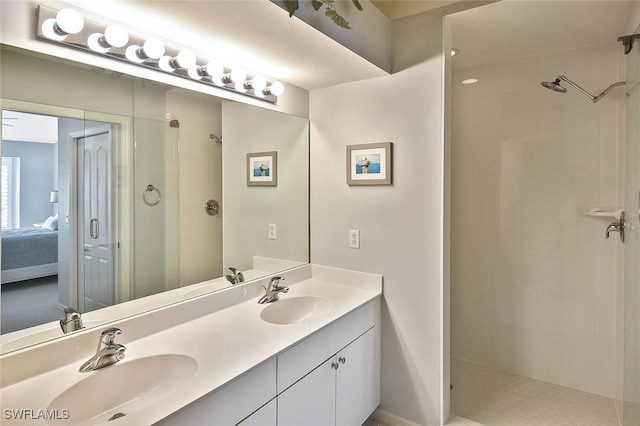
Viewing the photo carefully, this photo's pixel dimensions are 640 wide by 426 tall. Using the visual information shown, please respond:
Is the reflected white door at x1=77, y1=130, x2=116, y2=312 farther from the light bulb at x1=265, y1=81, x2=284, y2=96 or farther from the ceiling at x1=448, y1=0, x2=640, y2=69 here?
the ceiling at x1=448, y1=0, x2=640, y2=69

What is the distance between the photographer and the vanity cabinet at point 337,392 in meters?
1.44

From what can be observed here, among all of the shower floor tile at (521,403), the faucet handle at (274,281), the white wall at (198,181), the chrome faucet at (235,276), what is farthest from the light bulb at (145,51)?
the shower floor tile at (521,403)

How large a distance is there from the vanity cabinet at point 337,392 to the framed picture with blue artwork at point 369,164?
2.83 ft

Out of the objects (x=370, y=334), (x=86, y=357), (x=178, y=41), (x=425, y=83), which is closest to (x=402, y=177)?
(x=425, y=83)

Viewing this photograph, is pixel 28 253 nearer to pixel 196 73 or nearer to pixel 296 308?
pixel 196 73


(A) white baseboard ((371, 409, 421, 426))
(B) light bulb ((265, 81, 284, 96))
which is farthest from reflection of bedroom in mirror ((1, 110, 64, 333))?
(A) white baseboard ((371, 409, 421, 426))

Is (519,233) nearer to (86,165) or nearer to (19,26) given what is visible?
(86,165)

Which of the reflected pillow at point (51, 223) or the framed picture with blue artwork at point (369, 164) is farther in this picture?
the framed picture with blue artwork at point (369, 164)

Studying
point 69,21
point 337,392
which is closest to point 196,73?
point 69,21

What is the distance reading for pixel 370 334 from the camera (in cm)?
200

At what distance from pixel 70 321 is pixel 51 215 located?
1.22ft

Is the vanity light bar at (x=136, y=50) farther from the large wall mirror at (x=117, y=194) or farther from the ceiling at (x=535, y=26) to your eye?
the ceiling at (x=535, y=26)

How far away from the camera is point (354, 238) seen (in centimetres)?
218

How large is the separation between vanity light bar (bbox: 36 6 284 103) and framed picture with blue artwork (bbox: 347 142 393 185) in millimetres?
652
